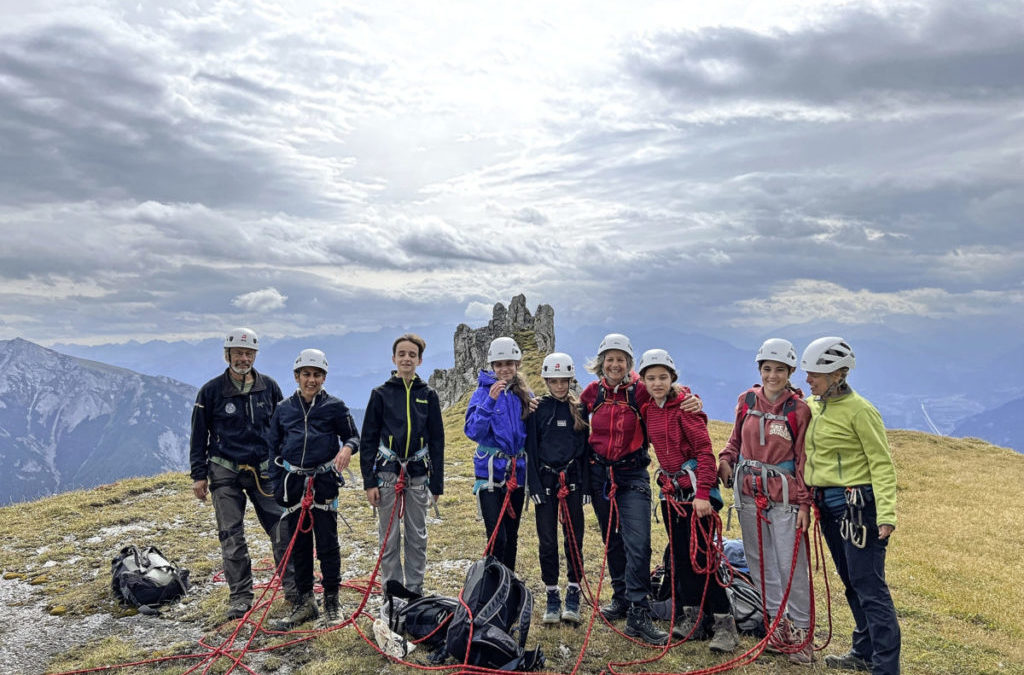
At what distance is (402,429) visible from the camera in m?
8.91

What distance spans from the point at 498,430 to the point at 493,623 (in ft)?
8.44

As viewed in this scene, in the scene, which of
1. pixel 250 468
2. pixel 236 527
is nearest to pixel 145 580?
pixel 236 527

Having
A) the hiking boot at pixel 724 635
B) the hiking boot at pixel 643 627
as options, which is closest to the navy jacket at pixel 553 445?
the hiking boot at pixel 643 627

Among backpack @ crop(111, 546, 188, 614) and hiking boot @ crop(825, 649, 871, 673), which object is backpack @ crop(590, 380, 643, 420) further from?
backpack @ crop(111, 546, 188, 614)

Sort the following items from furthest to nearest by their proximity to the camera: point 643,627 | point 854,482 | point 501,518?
point 501,518, point 643,627, point 854,482

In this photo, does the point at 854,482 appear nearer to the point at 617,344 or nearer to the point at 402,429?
the point at 617,344

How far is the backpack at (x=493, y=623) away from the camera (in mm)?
7289

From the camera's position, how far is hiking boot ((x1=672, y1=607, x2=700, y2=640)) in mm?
8414

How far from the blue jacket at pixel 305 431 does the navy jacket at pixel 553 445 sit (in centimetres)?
283

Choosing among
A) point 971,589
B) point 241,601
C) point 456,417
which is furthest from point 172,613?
point 456,417

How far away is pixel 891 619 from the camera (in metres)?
6.77

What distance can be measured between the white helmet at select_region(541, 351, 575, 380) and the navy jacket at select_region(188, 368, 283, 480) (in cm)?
451

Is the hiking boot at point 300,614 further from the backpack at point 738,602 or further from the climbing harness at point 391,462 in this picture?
the backpack at point 738,602

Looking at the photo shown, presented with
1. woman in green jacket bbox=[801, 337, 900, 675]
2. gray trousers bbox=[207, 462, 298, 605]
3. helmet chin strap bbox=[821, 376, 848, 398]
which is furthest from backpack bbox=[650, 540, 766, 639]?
gray trousers bbox=[207, 462, 298, 605]
